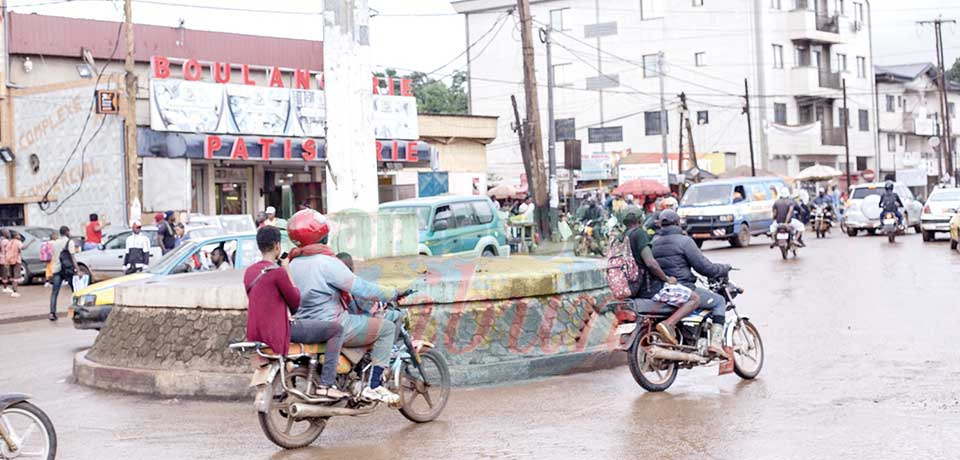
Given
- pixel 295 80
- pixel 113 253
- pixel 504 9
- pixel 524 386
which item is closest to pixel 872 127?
pixel 504 9

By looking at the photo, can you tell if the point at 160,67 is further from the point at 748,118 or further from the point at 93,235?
the point at 748,118

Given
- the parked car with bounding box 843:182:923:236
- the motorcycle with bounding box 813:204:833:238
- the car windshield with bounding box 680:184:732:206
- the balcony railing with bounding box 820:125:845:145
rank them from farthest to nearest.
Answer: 1. the balcony railing with bounding box 820:125:845:145
2. the motorcycle with bounding box 813:204:833:238
3. the parked car with bounding box 843:182:923:236
4. the car windshield with bounding box 680:184:732:206

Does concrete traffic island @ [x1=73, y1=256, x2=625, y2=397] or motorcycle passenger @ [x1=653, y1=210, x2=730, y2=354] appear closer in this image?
motorcycle passenger @ [x1=653, y1=210, x2=730, y2=354]

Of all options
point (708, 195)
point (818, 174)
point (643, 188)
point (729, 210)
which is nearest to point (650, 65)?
point (818, 174)

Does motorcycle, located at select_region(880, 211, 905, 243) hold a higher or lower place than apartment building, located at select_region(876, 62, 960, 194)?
lower

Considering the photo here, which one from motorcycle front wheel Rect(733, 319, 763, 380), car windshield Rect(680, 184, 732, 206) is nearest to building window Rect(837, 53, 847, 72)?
car windshield Rect(680, 184, 732, 206)

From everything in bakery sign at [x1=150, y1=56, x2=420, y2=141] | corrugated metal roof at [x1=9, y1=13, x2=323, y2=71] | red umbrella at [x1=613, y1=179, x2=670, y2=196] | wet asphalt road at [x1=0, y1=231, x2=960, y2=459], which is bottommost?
wet asphalt road at [x1=0, y1=231, x2=960, y2=459]

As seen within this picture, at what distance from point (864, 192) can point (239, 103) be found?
781 inches

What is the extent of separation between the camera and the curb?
420 inches

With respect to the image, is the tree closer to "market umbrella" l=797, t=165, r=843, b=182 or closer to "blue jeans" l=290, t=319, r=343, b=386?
"market umbrella" l=797, t=165, r=843, b=182

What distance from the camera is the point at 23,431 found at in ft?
23.3

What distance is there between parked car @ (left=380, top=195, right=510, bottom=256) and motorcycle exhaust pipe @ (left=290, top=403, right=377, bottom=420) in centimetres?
1333

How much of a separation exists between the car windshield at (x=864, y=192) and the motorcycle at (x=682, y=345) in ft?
94.5

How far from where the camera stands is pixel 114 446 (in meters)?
8.67
